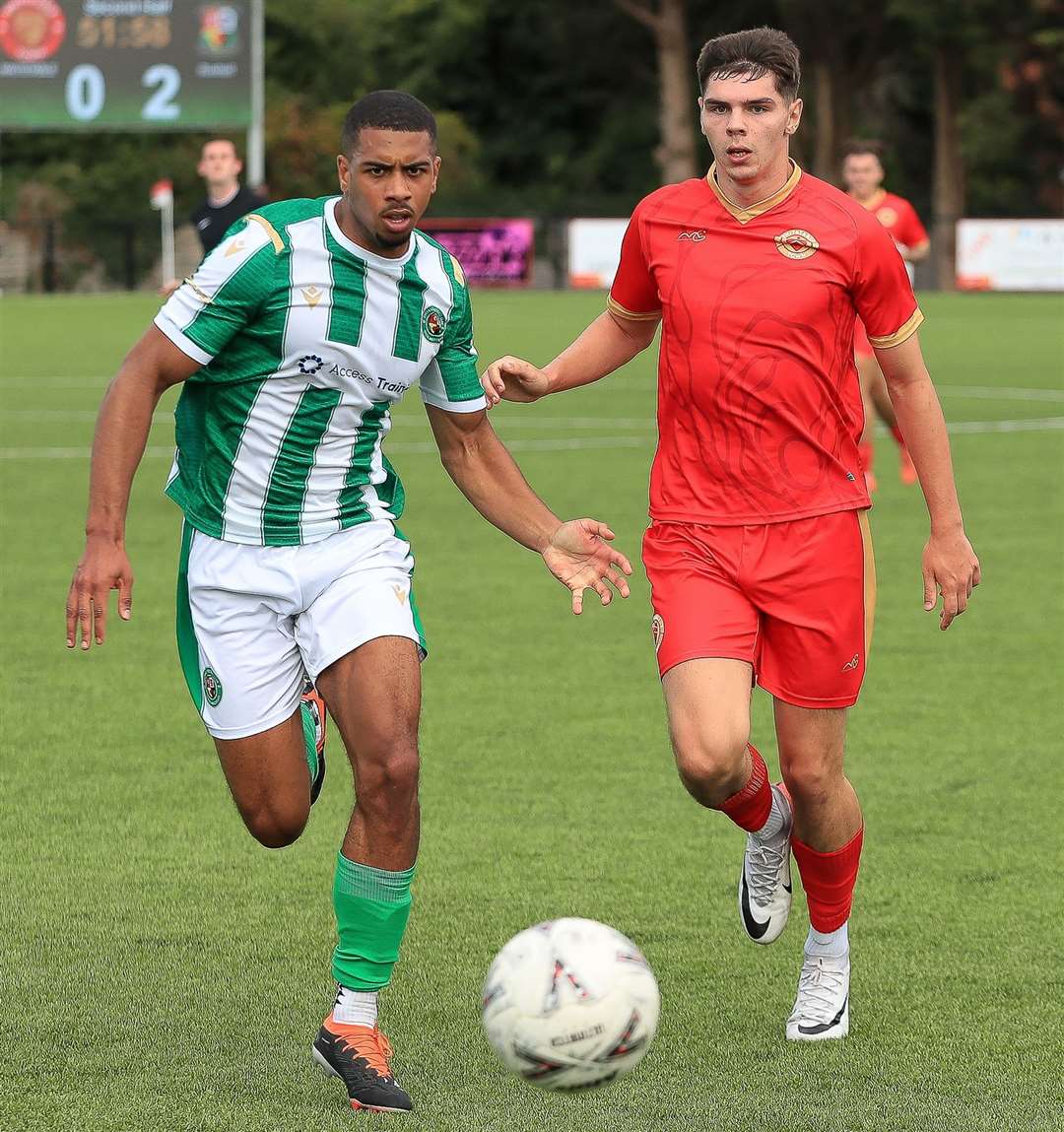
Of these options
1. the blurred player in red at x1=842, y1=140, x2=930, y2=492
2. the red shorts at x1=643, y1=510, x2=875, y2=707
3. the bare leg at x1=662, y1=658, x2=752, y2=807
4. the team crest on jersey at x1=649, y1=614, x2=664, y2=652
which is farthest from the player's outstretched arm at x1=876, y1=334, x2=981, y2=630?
the blurred player in red at x1=842, y1=140, x2=930, y2=492

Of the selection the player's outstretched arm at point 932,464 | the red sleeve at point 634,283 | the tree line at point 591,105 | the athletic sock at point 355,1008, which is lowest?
the tree line at point 591,105

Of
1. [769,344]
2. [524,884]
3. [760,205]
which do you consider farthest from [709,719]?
[524,884]

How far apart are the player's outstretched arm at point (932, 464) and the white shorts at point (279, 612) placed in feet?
4.28

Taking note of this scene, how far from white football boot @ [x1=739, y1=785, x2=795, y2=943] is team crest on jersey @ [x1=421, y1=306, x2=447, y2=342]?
1.59 metres

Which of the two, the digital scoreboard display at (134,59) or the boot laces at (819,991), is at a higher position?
the boot laces at (819,991)

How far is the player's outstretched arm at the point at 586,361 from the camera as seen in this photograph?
5.88 metres

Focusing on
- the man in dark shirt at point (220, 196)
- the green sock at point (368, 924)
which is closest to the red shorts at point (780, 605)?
the green sock at point (368, 924)

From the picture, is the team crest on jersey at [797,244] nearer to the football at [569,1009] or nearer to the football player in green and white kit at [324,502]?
the football player in green and white kit at [324,502]

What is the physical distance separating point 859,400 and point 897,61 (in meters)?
67.2

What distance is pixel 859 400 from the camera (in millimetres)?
5684

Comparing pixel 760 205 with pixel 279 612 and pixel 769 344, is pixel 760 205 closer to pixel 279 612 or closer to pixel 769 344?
pixel 769 344

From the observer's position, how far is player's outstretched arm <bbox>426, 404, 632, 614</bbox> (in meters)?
5.62

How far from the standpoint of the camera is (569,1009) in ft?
15.2

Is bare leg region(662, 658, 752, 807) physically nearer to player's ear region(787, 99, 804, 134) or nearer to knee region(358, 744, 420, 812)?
knee region(358, 744, 420, 812)
